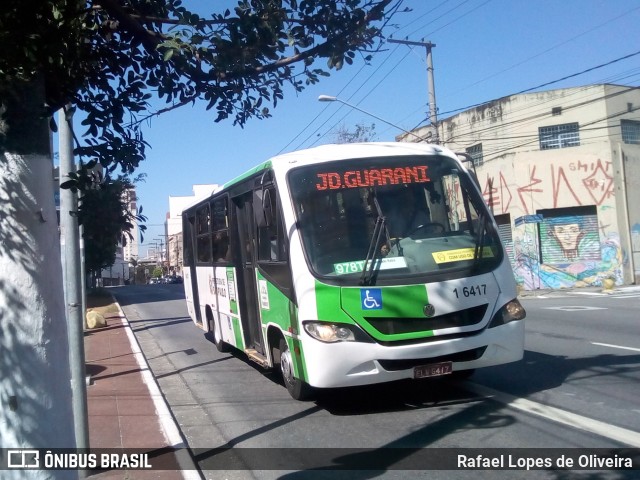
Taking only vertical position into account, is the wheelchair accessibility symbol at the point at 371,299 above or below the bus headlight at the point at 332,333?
above

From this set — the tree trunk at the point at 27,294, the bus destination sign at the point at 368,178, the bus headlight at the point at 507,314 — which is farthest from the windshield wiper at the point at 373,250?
the tree trunk at the point at 27,294

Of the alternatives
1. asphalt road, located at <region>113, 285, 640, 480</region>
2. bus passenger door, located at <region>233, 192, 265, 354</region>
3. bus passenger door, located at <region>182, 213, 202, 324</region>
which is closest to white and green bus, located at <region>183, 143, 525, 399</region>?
asphalt road, located at <region>113, 285, 640, 480</region>

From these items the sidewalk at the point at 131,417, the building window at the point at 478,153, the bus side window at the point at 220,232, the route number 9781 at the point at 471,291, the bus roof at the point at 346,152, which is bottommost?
the sidewalk at the point at 131,417

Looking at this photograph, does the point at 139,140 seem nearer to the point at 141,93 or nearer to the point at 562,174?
the point at 141,93

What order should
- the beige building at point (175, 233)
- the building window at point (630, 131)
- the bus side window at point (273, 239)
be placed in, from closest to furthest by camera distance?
the bus side window at point (273, 239) → the building window at point (630, 131) → the beige building at point (175, 233)

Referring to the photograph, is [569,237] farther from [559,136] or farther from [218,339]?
[218,339]

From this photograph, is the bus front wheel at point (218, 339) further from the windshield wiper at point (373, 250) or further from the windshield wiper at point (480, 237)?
the windshield wiper at point (480, 237)

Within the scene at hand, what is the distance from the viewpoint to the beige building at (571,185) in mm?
26438

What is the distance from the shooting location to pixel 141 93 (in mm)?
4254

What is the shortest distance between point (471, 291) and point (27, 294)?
4.55 meters

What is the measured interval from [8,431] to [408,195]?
492 cm

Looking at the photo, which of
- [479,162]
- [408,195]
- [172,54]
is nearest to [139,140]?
[172,54]

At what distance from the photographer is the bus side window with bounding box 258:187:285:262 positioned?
7512mm

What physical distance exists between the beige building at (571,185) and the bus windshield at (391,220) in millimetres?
21194
